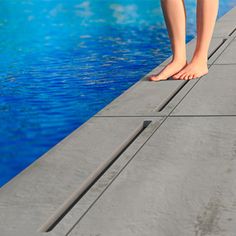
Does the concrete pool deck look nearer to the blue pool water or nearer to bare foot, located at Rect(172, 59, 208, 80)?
bare foot, located at Rect(172, 59, 208, 80)

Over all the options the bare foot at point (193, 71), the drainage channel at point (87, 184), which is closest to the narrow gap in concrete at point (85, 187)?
the drainage channel at point (87, 184)

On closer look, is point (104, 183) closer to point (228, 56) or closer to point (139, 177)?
point (139, 177)

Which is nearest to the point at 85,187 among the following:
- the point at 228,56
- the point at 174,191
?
the point at 174,191

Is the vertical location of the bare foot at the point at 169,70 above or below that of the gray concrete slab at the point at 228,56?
above

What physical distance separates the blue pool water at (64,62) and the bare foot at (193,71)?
0.59 m

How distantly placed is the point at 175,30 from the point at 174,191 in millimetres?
1944

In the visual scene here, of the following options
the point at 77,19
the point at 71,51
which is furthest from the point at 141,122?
the point at 77,19

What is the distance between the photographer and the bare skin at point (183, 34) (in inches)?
151

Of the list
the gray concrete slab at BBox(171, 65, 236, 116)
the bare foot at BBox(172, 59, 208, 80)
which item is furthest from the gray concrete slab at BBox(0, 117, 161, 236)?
the bare foot at BBox(172, 59, 208, 80)

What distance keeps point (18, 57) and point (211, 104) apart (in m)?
3.41

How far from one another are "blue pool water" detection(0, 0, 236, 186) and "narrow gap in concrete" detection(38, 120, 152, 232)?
71 cm

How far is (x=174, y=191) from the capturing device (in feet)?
7.04

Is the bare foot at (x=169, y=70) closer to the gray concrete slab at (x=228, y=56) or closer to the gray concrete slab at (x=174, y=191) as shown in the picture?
the gray concrete slab at (x=228, y=56)

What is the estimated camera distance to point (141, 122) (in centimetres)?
300
